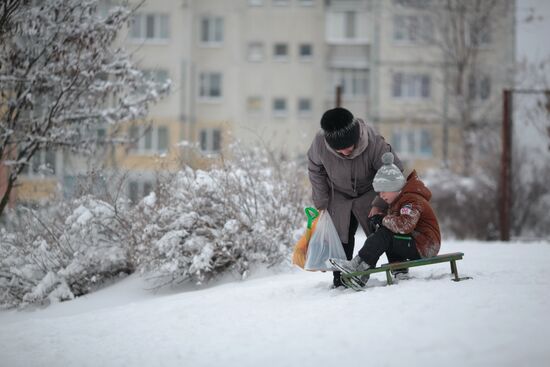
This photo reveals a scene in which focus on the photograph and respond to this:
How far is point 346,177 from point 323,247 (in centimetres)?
66

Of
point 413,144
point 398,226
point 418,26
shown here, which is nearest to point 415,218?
point 398,226

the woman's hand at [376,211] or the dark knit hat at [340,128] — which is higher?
the dark knit hat at [340,128]

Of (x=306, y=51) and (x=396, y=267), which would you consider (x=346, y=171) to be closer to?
(x=396, y=267)

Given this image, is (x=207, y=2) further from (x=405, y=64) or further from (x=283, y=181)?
(x=283, y=181)

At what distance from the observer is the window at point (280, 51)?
41.1 meters

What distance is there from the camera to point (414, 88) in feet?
132

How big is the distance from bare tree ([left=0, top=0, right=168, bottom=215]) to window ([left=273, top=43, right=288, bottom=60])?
2848cm

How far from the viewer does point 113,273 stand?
36.9 ft

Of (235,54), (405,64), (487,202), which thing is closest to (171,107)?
(235,54)

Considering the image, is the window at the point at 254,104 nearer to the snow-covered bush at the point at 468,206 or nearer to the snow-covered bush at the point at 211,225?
the snow-covered bush at the point at 468,206

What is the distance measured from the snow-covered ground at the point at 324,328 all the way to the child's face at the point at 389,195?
28.0 inches

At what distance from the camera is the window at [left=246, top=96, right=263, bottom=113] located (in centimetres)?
4122

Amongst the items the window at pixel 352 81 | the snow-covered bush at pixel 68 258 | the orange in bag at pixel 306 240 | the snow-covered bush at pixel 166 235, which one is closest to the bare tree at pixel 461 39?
the window at pixel 352 81

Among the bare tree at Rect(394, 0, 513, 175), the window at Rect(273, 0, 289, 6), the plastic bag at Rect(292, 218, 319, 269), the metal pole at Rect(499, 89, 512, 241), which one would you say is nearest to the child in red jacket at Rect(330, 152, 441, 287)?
the plastic bag at Rect(292, 218, 319, 269)
